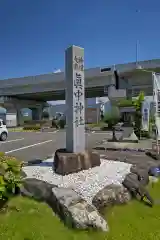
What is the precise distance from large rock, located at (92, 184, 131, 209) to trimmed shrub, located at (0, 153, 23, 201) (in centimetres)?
144

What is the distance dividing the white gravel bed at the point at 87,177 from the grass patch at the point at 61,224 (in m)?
0.57

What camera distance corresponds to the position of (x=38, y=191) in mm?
3818

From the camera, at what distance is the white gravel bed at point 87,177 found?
12.8 feet

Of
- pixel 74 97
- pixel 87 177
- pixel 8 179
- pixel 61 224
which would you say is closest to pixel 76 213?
pixel 61 224

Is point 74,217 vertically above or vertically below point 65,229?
above

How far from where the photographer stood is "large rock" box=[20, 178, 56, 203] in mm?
3705

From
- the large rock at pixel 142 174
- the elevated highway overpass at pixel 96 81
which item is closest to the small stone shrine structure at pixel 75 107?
the large rock at pixel 142 174

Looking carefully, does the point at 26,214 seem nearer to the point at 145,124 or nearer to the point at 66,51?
the point at 66,51

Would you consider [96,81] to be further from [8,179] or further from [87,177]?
[8,179]

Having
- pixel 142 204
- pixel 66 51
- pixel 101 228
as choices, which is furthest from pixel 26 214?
pixel 66 51

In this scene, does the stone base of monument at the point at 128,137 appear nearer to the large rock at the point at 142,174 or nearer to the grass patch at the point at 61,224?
the large rock at the point at 142,174

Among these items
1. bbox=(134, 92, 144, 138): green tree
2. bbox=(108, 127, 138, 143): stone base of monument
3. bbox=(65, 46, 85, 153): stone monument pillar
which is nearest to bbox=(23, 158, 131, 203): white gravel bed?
bbox=(65, 46, 85, 153): stone monument pillar

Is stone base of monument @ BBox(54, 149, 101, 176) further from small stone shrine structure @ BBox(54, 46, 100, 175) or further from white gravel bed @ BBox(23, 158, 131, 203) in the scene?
white gravel bed @ BBox(23, 158, 131, 203)

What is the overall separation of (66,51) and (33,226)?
168 inches
